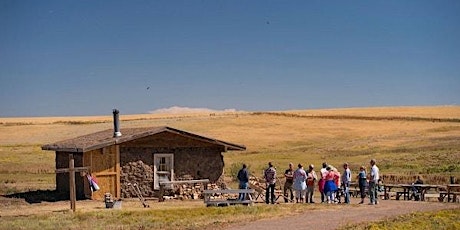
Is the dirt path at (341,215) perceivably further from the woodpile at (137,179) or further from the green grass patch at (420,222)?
the woodpile at (137,179)

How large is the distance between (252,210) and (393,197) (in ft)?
34.7

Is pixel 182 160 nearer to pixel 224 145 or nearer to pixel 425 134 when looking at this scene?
pixel 224 145

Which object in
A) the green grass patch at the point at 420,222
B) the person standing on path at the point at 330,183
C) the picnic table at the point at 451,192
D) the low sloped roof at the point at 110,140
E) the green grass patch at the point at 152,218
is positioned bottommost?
the green grass patch at the point at 420,222

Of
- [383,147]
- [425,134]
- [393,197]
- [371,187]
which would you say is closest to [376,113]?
[425,134]

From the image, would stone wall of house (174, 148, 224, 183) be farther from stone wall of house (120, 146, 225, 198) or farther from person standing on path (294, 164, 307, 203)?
person standing on path (294, 164, 307, 203)

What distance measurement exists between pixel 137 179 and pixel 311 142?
3932 cm

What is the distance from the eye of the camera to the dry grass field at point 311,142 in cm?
4416

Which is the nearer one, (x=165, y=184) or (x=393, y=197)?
(x=165, y=184)

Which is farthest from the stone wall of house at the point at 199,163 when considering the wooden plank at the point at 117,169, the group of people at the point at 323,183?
the group of people at the point at 323,183

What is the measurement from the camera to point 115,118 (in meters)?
32.0

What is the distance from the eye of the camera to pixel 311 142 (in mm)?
68250

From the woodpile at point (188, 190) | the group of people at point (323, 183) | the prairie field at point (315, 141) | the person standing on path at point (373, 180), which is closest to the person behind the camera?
the person standing on path at point (373, 180)

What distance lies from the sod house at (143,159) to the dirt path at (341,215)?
7.66m

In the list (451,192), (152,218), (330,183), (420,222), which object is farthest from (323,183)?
(152,218)
